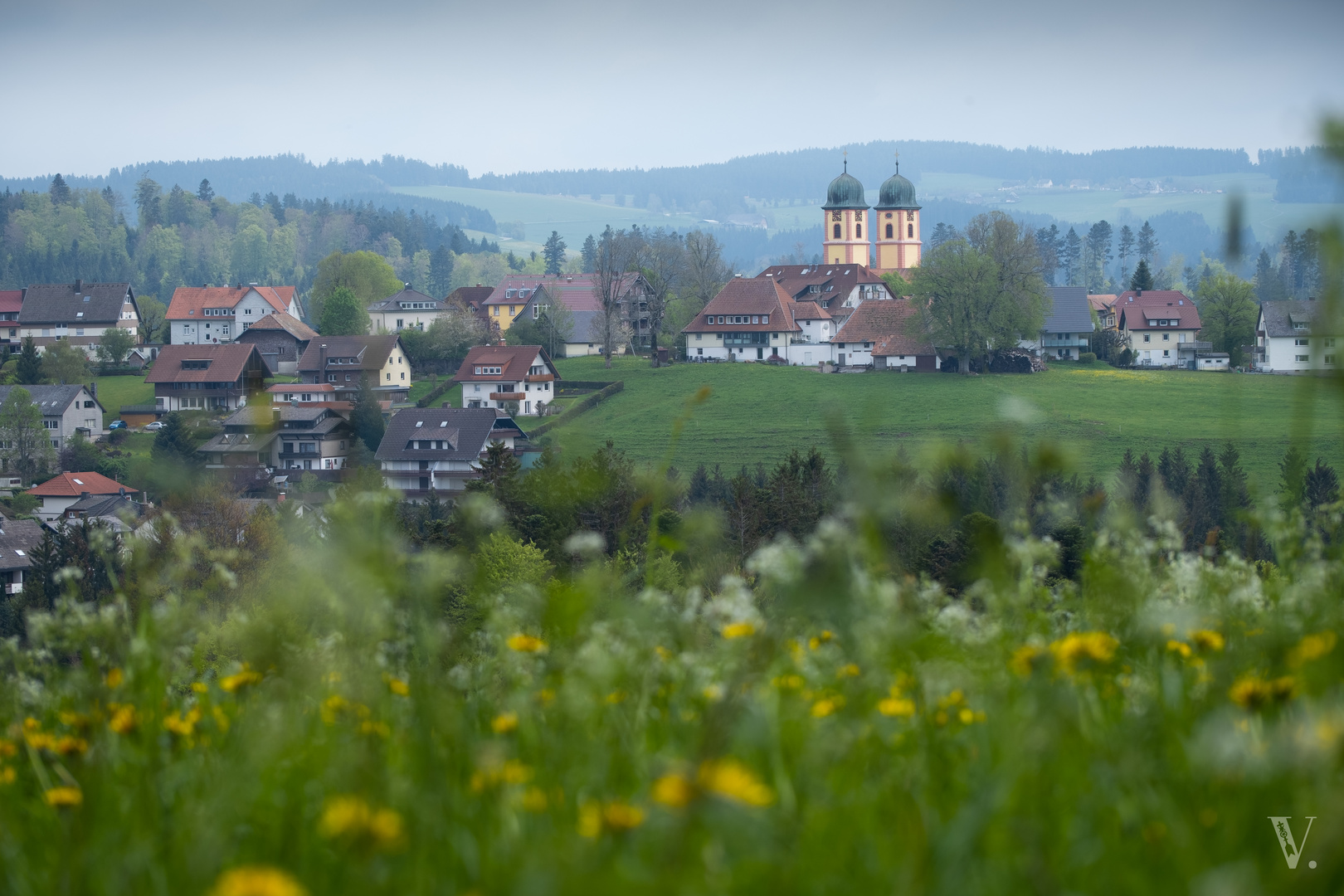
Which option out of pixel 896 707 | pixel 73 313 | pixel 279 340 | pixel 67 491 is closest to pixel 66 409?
pixel 67 491

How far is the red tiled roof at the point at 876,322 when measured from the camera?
75.1 metres

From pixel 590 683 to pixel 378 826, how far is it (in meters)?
1.07

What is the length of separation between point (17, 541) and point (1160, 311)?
6482cm

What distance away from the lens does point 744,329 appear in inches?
3157

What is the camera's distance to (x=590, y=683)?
8.77ft

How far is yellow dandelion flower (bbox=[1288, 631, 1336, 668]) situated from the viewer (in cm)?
237

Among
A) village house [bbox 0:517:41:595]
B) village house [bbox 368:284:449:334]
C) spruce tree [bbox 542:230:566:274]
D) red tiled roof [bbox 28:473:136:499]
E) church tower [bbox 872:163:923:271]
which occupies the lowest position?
village house [bbox 0:517:41:595]

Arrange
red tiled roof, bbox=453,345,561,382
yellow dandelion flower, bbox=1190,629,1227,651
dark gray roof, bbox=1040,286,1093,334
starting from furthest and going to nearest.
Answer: dark gray roof, bbox=1040,286,1093,334, red tiled roof, bbox=453,345,561,382, yellow dandelion flower, bbox=1190,629,1227,651

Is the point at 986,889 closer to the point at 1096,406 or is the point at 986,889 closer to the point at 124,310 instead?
the point at 1096,406

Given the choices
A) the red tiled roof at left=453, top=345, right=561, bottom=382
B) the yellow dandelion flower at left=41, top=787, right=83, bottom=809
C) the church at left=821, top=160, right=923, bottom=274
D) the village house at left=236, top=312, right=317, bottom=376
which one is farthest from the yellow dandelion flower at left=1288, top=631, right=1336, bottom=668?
the church at left=821, top=160, right=923, bottom=274

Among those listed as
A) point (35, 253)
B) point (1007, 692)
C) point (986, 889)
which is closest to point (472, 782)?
point (986, 889)

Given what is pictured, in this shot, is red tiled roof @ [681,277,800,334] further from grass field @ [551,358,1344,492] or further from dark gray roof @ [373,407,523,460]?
dark gray roof @ [373,407,523,460]

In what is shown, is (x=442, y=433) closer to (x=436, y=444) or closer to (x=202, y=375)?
(x=436, y=444)

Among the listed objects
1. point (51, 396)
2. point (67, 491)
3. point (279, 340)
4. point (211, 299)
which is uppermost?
point (211, 299)
